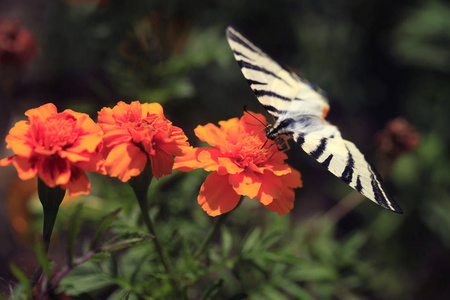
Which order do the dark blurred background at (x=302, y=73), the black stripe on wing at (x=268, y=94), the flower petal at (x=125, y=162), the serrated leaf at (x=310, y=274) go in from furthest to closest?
1. the dark blurred background at (x=302, y=73)
2. the serrated leaf at (x=310, y=274)
3. the black stripe on wing at (x=268, y=94)
4. the flower petal at (x=125, y=162)

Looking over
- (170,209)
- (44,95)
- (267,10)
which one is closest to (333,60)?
(267,10)

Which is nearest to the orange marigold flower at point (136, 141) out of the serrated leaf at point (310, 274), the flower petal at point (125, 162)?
the flower petal at point (125, 162)

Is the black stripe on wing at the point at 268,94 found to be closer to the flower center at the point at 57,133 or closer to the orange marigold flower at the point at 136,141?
the orange marigold flower at the point at 136,141

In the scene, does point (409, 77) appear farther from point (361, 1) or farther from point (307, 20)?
point (307, 20)

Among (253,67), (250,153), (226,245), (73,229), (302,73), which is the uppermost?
(253,67)

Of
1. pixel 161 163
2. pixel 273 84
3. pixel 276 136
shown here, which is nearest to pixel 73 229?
pixel 161 163

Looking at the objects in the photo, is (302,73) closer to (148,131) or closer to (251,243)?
(251,243)
